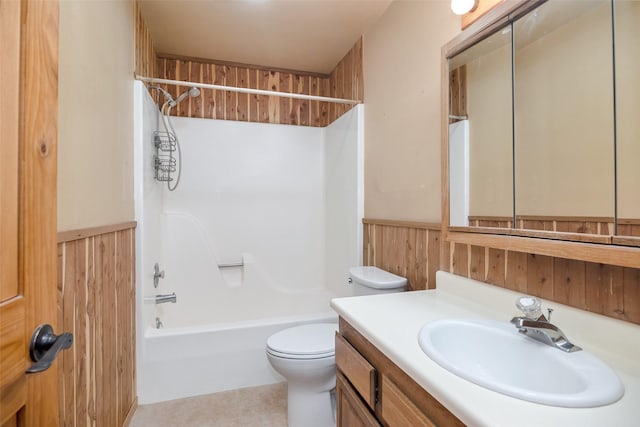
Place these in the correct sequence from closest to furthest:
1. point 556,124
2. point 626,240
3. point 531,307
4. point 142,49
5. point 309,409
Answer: point 626,240 < point 531,307 < point 556,124 < point 309,409 < point 142,49

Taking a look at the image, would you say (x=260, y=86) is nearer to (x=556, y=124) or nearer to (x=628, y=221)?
A: (x=556, y=124)

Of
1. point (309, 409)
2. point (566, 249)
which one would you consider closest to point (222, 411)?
point (309, 409)

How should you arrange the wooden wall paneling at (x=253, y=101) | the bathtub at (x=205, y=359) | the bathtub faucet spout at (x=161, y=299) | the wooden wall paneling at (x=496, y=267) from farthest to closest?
the wooden wall paneling at (x=253, y=101)
the bathtub faucet spout at (x=161, y=299)
the bathtub at (x=205, y=359)
the wooden wall paneling at (x=496, y=267)

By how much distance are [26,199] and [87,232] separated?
2.22ft

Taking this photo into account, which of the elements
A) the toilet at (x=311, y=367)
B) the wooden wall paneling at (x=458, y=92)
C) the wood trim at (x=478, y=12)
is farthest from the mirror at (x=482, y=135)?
the toilet at (x=311, y=367)

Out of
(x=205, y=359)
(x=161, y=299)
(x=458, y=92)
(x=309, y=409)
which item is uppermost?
(x=458, y=92)

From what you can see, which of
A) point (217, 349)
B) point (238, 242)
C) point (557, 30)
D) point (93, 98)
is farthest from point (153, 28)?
point (557, 30)

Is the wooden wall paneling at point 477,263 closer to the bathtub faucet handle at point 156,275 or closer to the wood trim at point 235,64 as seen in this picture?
the bathtub faucet handle at point 156,275

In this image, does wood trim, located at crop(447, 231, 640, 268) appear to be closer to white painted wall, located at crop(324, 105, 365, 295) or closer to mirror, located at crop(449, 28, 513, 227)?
mirror, located at crop(449, 28, 513, 227)

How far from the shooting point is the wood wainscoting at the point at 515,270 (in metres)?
0.78

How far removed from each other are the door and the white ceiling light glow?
1.31 meters

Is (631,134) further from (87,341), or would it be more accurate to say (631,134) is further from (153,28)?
(153,28)

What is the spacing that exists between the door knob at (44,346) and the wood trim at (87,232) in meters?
0.47

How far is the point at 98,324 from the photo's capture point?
1.27 meters
